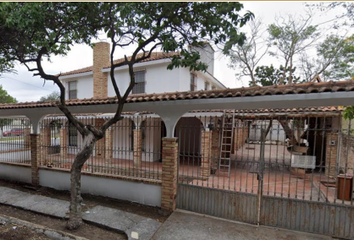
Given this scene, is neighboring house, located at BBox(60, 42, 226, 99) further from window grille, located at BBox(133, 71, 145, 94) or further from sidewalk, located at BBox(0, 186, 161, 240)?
sidewalk, located at BBox(0, 186, 161, 240)

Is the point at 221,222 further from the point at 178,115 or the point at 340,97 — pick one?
the point at 340,97

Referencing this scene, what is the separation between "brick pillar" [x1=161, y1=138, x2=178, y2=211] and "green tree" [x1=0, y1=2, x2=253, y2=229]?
1.54 metres

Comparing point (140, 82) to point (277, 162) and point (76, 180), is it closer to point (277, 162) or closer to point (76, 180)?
point (76, 180)

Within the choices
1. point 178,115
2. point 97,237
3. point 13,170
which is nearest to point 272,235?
point 178,115

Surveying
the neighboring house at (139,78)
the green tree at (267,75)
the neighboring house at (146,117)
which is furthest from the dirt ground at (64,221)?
the green tree at (267,75)

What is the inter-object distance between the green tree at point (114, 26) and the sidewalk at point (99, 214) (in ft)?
2.05

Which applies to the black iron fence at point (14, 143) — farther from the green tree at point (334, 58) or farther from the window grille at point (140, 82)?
the green tree at point (334, 58)

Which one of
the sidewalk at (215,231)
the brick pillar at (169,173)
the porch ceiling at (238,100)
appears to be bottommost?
the sidewalk at (215,231)

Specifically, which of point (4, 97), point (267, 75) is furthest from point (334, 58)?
point (4, 97)

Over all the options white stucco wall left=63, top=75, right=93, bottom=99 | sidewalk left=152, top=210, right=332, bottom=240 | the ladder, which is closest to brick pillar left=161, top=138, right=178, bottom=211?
sidewalk left=152, top=210, right=332, bottom=240

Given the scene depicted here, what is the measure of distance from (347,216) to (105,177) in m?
6.29

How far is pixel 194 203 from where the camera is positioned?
5.34 m

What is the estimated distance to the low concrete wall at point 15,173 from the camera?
307 inches

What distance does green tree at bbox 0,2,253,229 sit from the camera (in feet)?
14.4
